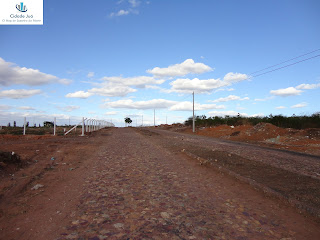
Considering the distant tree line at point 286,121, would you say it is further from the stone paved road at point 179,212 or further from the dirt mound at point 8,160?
the dirt mound at point 8,160

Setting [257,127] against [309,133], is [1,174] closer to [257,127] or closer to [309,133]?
[309,133]

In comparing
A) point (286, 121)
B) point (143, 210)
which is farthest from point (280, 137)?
point (143, 210)

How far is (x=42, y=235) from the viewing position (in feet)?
9.70

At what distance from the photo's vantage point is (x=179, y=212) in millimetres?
3699

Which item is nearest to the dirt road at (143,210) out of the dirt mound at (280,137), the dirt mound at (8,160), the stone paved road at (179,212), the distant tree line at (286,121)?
the stone paved road at (179,212)

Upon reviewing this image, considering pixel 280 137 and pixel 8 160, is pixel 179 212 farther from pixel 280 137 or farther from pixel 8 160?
pixel 280 137

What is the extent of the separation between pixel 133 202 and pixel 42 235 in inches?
63.4

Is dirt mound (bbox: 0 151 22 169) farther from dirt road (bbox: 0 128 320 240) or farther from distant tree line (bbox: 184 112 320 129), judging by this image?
distant tree line (bbox: 184 112 320 129)

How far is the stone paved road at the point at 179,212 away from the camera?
3.03m

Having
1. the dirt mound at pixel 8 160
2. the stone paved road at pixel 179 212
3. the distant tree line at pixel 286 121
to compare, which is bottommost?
the stone paved road at pixel 179 212

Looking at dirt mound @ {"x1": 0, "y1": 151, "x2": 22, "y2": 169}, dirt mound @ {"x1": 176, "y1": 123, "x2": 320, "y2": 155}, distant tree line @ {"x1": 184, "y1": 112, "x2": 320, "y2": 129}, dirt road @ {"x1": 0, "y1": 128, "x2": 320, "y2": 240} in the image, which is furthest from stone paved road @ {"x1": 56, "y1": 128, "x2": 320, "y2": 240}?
distant tree line @ {"x1": 184, "y1": 112, "x2": 320, "y2": 129}

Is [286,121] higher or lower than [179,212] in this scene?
higher

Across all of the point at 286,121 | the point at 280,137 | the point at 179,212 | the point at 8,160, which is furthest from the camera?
the point at 286,121

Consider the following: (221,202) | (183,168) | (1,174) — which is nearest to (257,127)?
(183,168)
